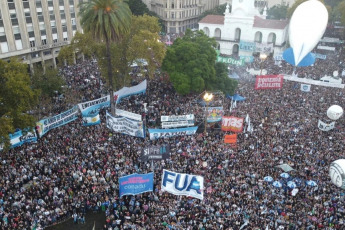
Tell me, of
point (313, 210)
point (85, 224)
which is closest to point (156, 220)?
point (85, 224)

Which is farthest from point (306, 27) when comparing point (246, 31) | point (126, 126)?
point (126, 126)

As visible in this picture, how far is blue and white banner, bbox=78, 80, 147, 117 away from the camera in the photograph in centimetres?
3127

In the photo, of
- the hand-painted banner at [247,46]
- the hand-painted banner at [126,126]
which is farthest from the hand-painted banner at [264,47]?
the hand-painted banner at [126,126]

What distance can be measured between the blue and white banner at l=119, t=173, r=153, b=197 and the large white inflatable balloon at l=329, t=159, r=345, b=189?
41.3 ft

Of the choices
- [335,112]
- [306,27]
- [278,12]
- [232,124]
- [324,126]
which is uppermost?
[306,27]

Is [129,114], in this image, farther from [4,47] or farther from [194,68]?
[4,47]

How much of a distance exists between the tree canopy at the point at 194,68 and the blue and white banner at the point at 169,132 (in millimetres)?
8892

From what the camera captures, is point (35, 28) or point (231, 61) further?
point (231, 61)

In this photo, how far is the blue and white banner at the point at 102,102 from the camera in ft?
103

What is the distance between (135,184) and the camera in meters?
19.8

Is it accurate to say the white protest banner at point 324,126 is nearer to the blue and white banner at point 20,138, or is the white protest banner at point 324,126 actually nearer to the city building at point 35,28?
the blue and white banner at point 20,138

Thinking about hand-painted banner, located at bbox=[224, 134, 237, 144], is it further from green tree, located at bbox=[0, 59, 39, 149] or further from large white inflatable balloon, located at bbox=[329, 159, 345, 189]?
green tree, located at bbox=[0, 59, 39, 149]

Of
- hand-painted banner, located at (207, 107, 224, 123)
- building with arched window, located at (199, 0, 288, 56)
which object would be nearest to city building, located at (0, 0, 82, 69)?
hand-painted banner, located at (207, 107, 224, 123)

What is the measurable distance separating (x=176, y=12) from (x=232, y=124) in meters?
58.6
